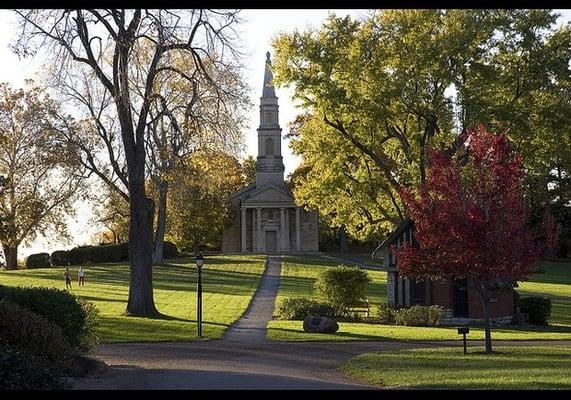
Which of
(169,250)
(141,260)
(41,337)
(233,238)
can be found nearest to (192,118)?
(141,260)

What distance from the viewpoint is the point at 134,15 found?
1107 inches

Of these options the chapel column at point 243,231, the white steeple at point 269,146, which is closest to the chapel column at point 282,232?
the chapel column at point 243,231

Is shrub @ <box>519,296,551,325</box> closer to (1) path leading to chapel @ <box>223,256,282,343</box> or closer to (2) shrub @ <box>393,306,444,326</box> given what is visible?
(2) shrub @ <box>393,306,444,326</box>

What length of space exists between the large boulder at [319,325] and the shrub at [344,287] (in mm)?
7061

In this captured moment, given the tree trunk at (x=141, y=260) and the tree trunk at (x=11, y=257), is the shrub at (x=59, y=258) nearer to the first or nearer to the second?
the tree trunk at (x=11, y=257)

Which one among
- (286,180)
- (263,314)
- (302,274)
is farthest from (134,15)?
(286,180)

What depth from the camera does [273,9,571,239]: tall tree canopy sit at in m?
34.2

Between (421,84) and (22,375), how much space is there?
82.1 feet

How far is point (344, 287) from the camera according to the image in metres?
35.7

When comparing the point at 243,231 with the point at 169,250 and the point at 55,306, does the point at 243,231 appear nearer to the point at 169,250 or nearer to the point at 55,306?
the point at 169,250

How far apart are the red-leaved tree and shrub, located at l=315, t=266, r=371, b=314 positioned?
14.8m

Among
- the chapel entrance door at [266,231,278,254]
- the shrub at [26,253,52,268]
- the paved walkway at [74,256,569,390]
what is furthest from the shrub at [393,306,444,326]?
the chapel entrance door at [266,231,278,254]

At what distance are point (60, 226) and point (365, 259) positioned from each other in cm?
2856

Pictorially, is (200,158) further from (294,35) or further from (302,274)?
(302,274)
